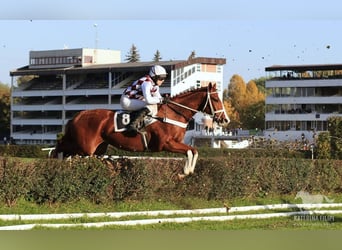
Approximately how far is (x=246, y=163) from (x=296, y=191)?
165cm

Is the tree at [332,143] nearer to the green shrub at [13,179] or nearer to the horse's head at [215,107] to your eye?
the horse's head at [215,107]

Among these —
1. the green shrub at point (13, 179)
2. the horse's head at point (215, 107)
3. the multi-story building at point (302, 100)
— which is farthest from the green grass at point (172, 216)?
the multi-story building at point (302, 100)

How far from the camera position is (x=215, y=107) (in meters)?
11.6

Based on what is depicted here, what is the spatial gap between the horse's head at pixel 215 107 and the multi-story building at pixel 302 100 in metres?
43.9

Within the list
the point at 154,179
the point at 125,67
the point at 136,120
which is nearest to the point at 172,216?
the point at 154,179

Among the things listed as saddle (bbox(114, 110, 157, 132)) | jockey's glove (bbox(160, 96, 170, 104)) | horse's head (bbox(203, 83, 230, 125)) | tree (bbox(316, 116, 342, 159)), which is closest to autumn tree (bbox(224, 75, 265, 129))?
tree (bbox(316, 116, 342, 159))

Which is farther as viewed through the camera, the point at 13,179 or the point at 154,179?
the point at 154,179

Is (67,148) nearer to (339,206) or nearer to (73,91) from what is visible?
(339,206)

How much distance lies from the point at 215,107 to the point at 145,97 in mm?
1323

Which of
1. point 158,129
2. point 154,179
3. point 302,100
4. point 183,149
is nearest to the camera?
Result: point 183,149

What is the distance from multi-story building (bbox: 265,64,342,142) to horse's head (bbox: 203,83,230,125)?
43.9m

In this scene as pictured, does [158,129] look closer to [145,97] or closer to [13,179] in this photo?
[145,97]

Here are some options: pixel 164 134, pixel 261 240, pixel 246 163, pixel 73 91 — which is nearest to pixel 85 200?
pixel 164 134

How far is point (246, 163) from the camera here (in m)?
13.9
